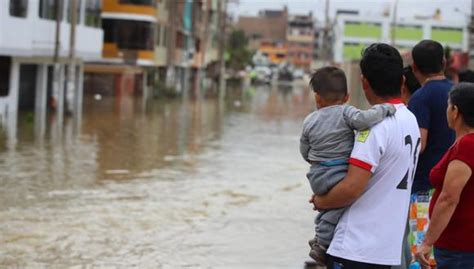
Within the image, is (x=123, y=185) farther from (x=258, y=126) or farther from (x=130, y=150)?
(x=258, y=126)

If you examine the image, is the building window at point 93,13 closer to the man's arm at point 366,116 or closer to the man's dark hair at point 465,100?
the man's dark hair at point 465,100

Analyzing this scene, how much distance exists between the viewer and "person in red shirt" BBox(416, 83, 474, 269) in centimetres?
413

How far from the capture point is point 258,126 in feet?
92.7

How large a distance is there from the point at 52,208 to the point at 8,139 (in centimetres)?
936

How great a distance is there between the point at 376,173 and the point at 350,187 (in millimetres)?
185

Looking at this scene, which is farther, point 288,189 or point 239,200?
point 288,189

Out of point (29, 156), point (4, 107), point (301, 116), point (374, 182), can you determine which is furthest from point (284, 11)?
point (374, 182)

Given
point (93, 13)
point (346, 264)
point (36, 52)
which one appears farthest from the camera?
point (93, 13)

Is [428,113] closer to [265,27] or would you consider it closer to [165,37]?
[165,37]

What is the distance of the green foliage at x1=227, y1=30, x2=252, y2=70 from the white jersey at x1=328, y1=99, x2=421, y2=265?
94.4m

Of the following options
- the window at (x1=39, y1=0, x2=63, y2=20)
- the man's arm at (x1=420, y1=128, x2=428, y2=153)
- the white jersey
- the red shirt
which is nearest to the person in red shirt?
the red shirt

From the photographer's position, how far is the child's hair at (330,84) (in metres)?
4.00

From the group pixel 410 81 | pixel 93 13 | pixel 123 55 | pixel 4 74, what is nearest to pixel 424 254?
pixel 410 81

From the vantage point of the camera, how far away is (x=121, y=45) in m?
43.9
